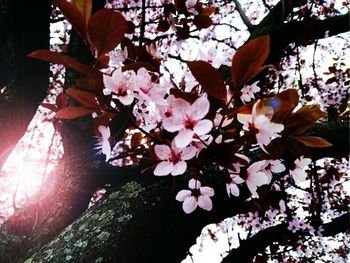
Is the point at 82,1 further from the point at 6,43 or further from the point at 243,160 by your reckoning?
the point at 6,43

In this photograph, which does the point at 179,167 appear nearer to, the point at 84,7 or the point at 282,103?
the point at 282,103

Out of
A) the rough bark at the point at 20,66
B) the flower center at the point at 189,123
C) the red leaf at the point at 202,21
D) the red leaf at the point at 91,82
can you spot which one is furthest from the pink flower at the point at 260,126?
the rough bark at the point at 20,66

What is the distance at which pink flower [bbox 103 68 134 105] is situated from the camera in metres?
0.66

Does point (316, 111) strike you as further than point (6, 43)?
No

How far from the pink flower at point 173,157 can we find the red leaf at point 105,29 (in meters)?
0.25

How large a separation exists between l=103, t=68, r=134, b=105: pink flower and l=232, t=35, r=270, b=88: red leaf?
23 centimetres

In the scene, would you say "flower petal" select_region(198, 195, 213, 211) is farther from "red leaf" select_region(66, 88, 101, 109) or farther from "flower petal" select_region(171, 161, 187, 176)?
"red leaf" select_region(66, 88, 101, 109)

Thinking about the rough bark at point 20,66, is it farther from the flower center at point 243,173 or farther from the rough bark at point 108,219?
the flower center at point 243,173

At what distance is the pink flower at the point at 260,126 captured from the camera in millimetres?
635

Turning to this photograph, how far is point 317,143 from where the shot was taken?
782 mm

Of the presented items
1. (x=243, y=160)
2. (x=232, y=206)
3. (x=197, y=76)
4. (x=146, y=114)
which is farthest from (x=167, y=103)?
(x=232, y=206)

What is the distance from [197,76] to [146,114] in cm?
40

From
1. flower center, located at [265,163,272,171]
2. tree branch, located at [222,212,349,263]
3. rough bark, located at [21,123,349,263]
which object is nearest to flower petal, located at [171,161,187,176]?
flower center, located at [265,163,272,171]

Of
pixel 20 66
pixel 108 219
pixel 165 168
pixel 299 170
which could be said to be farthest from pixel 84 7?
pixel 20 66
